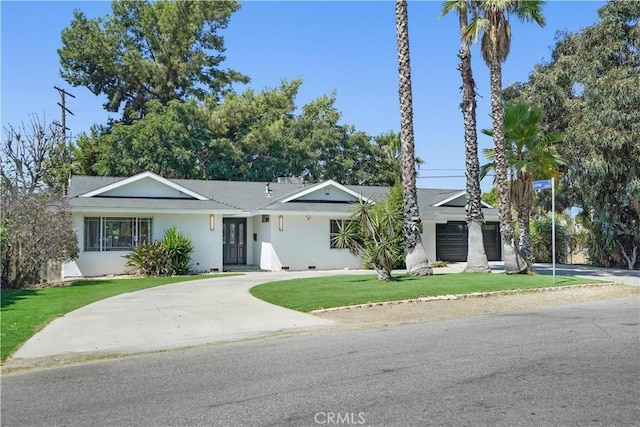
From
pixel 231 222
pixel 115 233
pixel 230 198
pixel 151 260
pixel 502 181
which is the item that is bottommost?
pixel 151 260

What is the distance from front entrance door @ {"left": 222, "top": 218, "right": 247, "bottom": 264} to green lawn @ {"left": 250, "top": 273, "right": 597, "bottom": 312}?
865 cm

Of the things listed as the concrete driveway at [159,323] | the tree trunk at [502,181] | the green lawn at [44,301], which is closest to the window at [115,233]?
the green lawn at [44,301]

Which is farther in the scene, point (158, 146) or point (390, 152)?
point (390, 152)

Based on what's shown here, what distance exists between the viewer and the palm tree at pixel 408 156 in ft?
62.6

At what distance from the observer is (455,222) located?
1134 inches

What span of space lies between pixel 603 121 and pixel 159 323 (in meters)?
19.8

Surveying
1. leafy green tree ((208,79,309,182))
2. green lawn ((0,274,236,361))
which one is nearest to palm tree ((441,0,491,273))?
green lawn ((0,274,236,361))

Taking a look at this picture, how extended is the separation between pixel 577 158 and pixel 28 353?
74.3 ft

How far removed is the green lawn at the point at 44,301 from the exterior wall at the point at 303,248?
188 inches

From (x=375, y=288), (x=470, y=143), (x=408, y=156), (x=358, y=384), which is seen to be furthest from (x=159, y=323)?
(x=470, y=143)

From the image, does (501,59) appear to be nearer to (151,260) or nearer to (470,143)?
(470,143)

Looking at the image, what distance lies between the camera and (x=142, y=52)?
45.1 m

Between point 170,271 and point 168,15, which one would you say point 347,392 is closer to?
point 170,271

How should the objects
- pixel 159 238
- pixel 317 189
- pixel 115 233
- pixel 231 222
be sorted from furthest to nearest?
pixel 231 222
pixel 317 189
pixel 159 238
pixel 115 233
